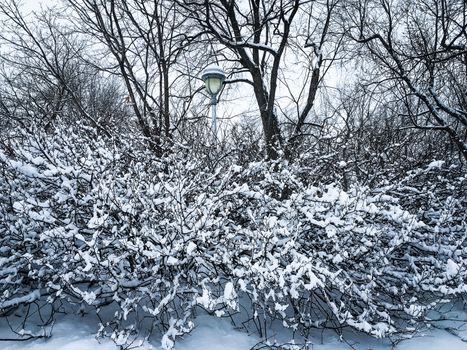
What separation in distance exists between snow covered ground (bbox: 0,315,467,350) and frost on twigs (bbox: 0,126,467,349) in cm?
11

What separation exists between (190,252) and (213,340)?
81 centimetres

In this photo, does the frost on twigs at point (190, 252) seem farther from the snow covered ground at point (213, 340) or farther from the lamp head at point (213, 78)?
the lamp head at point (213, 78)

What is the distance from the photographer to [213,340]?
9.82ft

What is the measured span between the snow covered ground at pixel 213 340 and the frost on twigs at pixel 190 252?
11cm

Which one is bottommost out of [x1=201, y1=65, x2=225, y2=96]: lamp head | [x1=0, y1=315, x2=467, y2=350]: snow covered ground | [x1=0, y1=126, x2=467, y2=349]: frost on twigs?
[x1=0, y1=315, x2=467, y2=350]: snow covered ground

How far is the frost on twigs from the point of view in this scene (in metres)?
2.88

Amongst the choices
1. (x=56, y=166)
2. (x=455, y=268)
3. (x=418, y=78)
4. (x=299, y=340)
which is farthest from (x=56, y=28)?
(x=455, y=268)

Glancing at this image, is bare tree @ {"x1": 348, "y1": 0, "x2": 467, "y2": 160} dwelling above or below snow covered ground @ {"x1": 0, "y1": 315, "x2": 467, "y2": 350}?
above

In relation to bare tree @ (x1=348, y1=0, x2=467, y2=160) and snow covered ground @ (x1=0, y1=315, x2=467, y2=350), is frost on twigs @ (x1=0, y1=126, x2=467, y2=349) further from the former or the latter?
bare tree @ (x1=348, y1=0, x2=467, y2=160)

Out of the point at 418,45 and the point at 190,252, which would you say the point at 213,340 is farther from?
the point at 418,45

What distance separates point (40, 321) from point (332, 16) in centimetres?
766

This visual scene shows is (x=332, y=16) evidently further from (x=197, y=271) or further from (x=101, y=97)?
(x=101, y=97)

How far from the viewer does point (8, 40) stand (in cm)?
729

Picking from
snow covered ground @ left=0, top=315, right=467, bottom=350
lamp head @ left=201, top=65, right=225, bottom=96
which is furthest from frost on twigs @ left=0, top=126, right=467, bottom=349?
lamp head @ left=201, top=65, right=225, bottom=96
